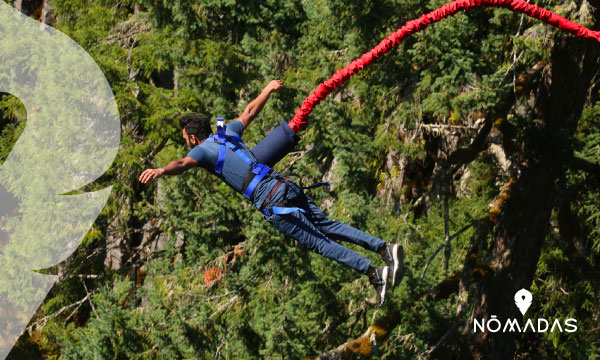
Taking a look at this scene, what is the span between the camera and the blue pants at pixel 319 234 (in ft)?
18.6

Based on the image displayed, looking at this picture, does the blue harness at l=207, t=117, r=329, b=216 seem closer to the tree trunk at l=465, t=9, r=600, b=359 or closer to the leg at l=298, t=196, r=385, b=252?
the leg at l=298, t=196, r=385, b=252

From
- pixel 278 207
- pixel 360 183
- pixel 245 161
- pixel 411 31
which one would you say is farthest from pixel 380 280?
pixel 360 183

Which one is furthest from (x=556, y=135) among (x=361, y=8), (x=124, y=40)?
(x=124, y=40)

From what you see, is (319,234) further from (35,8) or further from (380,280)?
(35,8)

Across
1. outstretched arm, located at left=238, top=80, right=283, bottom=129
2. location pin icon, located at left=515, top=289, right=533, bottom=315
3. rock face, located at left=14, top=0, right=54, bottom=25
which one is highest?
rock face, located at left=14, top=0, right=54, bottom=25

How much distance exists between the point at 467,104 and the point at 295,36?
4.06 m

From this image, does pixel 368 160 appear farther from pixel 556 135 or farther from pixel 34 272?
pixel 34 272

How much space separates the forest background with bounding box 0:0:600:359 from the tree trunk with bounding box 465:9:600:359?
0.02 meters

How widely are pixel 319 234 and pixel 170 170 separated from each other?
1.32m

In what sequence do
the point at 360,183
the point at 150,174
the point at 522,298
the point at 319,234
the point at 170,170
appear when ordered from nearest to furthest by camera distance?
the point at 150,174, the point at 170,170, the point at 319,234, the point at 522,298, the point at 360,183

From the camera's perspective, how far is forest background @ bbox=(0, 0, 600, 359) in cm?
891

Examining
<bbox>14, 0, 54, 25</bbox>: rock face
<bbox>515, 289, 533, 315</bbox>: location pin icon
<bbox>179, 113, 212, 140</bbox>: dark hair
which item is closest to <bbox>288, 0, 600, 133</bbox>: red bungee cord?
<bbox>179, 113, 212, 140</bbox>: dark hair

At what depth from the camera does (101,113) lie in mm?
11242

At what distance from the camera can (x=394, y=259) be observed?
18.4ft
